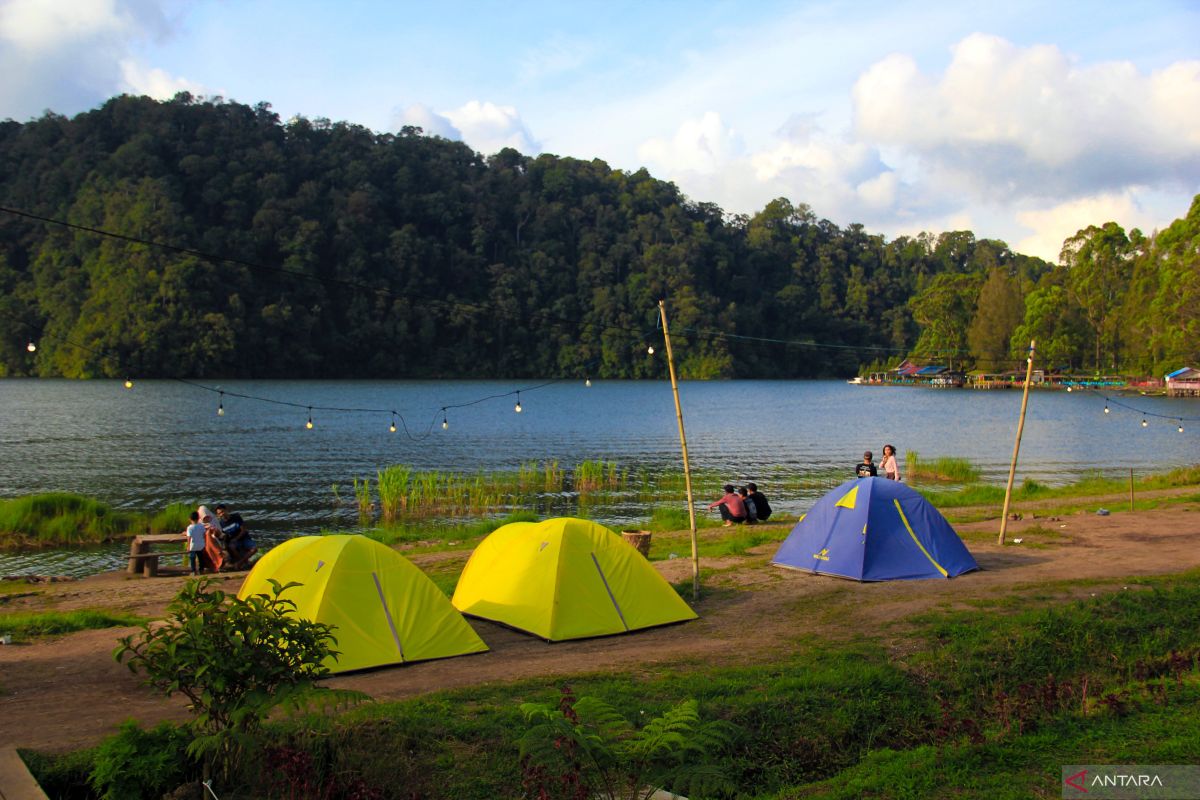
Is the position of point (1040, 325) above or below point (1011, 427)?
above

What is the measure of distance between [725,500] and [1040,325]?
9826 centimetres

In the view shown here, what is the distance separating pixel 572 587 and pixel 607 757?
4735 millimetres

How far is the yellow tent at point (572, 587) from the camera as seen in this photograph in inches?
431

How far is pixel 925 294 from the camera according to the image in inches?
5143

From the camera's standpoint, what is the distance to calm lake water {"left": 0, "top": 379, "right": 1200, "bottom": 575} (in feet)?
94.2

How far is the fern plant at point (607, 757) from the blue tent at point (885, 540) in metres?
7.02

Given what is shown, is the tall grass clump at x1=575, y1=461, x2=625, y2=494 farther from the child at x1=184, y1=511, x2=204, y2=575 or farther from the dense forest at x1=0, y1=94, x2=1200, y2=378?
the dense forest at x1=0, y1=94, x2=1200, y2=378

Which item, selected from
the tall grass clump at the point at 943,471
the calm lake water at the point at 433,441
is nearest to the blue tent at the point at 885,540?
the calm lake water at the point at 433,441

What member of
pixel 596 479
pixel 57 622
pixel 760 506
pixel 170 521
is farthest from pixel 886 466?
pixel 170 521

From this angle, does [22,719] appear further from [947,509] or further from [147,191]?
[147,191]

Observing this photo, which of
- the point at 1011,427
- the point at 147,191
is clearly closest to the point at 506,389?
the point at 147,191

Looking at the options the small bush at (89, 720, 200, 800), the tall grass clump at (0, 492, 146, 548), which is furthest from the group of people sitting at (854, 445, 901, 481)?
the tall grass clump at (0, 492, 146, 548)

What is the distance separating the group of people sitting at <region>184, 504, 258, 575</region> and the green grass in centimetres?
452

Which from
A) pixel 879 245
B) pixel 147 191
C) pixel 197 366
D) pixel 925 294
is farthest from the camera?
pixel 879 245
